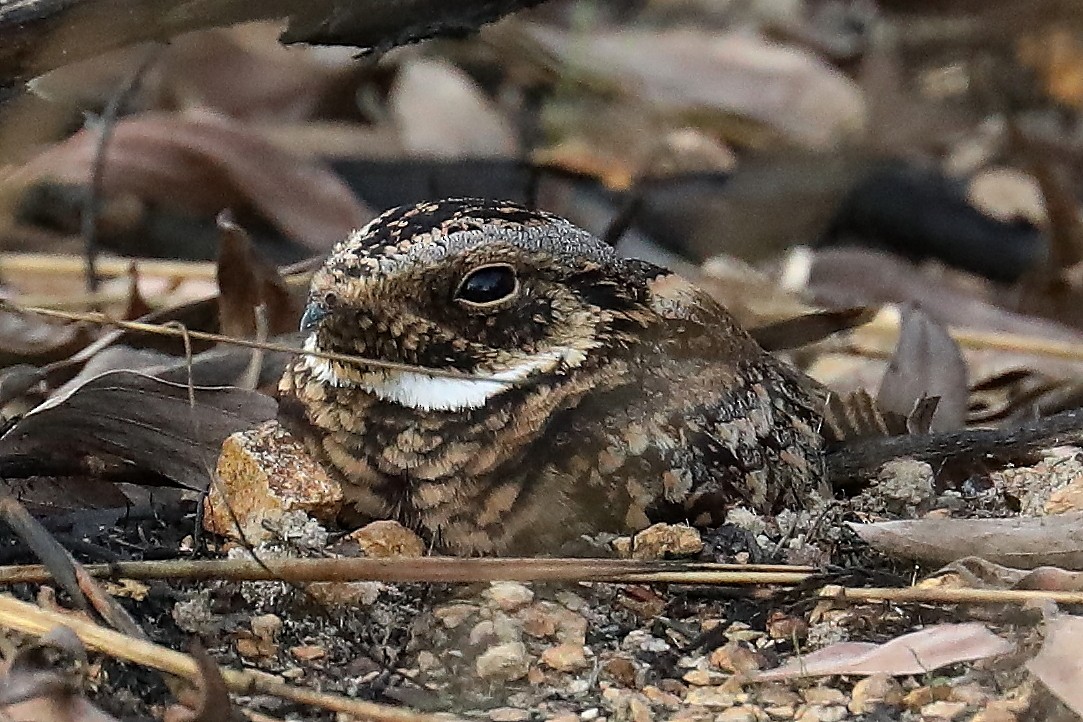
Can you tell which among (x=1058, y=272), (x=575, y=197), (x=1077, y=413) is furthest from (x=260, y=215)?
(x=1077, y=413)

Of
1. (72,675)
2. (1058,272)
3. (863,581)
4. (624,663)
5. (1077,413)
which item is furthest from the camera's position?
(1058,272)

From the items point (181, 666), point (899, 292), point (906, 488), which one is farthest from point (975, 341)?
point (181, 666)

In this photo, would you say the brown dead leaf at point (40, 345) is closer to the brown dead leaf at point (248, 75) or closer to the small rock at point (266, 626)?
the small rock at point (266, 626)

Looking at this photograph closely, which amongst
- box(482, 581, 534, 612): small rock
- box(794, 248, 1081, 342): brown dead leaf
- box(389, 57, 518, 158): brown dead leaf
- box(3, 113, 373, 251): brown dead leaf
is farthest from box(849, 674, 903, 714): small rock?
box(389, 57, 518, 158): brown dead leaf

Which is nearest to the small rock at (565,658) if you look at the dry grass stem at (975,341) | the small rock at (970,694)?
the small rock at (970,694)

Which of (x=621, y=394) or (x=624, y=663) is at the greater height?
(x=621, y=394)

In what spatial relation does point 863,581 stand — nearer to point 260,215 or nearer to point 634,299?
point 634,299
